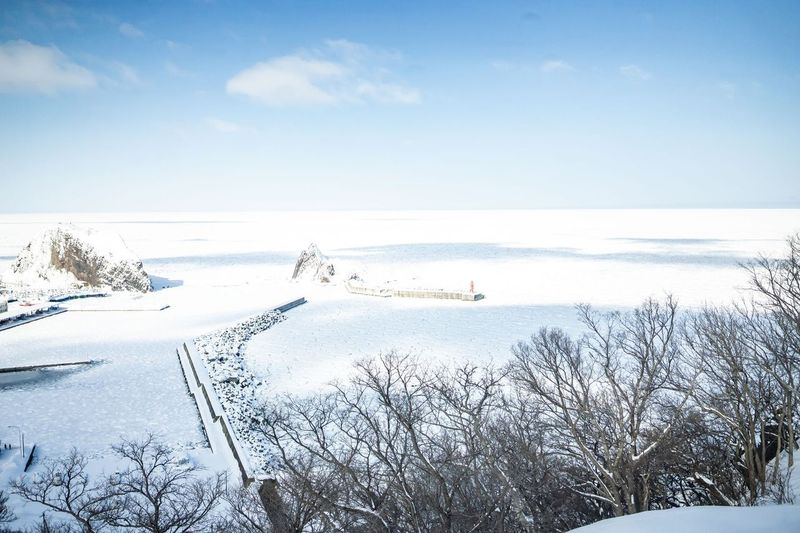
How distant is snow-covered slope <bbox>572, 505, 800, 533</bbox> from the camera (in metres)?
3.74

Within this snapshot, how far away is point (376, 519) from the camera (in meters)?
9.33

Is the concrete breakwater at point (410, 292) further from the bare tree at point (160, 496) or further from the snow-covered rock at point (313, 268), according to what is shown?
the bare tree at point (160, 496)

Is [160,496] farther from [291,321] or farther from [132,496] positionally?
[291,321]

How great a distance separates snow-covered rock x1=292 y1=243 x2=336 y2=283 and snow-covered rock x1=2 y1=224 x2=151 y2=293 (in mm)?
12892

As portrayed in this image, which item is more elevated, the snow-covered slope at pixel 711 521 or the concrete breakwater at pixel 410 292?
the snow-covered slope at pixel 711 521

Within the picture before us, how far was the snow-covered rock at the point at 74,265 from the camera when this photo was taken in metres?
43.1

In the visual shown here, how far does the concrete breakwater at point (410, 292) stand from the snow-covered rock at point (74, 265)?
1816cm

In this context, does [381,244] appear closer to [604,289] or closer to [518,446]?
[604,289]

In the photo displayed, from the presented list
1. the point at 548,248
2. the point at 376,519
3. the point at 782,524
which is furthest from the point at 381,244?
the point at 782,524

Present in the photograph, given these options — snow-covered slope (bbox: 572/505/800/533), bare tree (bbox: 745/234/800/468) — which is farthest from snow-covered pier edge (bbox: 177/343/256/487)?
bare tree (bbox: 745/234/800/468)

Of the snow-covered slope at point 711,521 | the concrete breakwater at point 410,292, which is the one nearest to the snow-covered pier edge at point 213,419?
the snow-covered slope at point 711,521

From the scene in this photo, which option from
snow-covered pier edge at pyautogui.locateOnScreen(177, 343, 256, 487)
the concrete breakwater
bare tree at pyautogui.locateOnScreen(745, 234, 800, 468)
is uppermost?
bare tree at pyautogui.locateOnScreen(745, 234, 800, 468)

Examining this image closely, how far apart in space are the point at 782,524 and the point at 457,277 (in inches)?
1654

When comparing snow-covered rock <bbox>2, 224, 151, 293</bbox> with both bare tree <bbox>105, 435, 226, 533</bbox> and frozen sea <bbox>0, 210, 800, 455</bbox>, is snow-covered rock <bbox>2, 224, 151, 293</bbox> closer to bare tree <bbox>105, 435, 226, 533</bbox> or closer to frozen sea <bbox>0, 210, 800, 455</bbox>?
frozen sea <bbox>0, 210, 800, 455</bbox>
